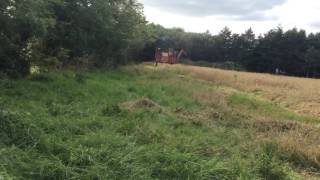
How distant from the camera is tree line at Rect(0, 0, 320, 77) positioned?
18.2 metres

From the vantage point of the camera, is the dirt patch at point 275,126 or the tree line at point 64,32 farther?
the tree line at point 64,32

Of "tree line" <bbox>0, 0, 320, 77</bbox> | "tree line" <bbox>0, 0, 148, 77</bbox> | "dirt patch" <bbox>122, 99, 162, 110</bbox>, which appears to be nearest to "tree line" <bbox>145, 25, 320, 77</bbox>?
"tree line" <bbox>0, 0, 320, 77</bbox>

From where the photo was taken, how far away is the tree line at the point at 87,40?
18.2 m

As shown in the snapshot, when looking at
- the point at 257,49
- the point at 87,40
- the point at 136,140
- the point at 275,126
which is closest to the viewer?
the point at 136,140

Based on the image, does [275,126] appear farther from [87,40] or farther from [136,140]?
[87,40]

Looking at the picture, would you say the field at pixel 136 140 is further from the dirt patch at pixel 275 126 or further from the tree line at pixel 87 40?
the tree line at pixel 87 40

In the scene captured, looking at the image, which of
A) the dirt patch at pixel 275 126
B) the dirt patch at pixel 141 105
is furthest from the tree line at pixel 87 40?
the dirt patch at pixel 275 126

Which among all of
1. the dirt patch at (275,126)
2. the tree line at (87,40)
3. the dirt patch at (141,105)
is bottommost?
the dirt patch at (275,126)

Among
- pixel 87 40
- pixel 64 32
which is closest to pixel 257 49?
pixel 87 40

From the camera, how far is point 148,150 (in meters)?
8.90

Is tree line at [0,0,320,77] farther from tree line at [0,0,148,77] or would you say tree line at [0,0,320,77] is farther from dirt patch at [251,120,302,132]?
dirt patch at [251,120,302,132]

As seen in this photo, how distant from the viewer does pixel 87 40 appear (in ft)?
102

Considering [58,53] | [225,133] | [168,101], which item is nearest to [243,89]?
[58,53]

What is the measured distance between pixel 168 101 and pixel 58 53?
11.7 metres
